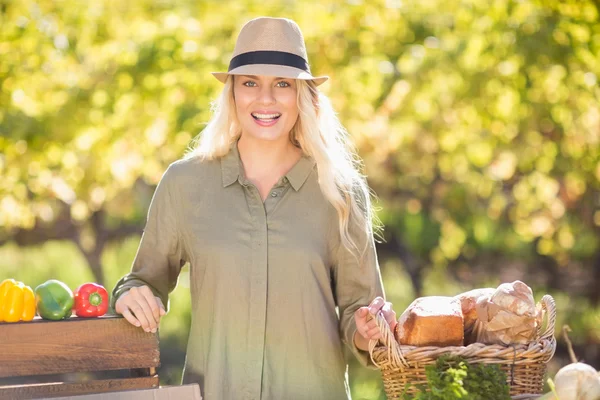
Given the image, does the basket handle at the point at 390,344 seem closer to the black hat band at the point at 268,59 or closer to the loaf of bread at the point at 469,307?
the loaf of bread at the point at 469,307

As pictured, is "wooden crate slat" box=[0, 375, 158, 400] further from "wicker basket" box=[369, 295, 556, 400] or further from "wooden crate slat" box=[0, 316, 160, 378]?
"wicker basket" box=[369, 295, 556, 400]

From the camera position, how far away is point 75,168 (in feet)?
20.0

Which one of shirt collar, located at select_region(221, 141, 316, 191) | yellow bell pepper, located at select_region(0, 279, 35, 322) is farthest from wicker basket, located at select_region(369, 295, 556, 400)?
yellow bell pepper, located at select_region(0, 279, 35, 322)

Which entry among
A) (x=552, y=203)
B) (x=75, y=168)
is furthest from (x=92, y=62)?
(x=552, y=203)

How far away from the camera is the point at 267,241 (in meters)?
2.58

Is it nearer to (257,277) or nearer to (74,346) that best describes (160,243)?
(257,277)

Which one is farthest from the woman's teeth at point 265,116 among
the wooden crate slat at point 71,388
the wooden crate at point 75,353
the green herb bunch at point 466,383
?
the green herb bunch at point 466,383

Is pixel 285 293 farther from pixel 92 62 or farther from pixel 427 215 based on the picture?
pixel 427 215

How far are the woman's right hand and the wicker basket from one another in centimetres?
60

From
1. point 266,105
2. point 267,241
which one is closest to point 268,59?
point 266,105

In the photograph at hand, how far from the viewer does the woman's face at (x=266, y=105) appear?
2596 mm

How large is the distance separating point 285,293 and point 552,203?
4615 mm

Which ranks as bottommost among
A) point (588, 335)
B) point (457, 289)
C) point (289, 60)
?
point (588, 335)

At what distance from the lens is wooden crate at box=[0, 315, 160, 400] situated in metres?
2.25
